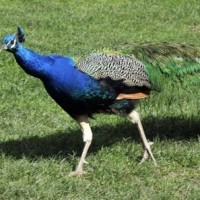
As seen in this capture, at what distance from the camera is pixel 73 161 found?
5453 millimetres

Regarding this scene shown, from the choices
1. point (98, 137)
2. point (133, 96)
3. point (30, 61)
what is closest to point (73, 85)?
point (30, 61)

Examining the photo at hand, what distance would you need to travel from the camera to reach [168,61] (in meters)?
5.77

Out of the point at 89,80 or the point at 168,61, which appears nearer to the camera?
the point at 89,80

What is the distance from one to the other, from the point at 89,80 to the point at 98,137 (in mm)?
1179

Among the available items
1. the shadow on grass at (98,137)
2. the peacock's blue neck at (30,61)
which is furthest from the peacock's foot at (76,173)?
the peacock's blue neck at (30,61)

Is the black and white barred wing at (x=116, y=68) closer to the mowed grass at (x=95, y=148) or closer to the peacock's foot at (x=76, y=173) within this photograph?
the mowed grass at (x=95, y=148)

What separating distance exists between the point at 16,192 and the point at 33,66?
36.0 inches

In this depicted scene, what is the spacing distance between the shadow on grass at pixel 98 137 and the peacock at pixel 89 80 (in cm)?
52

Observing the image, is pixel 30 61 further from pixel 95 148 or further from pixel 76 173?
pixel 95 148

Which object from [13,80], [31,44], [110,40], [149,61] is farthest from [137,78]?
[110,40]

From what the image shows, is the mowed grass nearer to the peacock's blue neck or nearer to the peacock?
the peacock

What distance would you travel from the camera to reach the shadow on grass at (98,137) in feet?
18.9

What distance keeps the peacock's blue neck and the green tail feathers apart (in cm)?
85

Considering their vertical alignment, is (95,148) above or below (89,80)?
below
